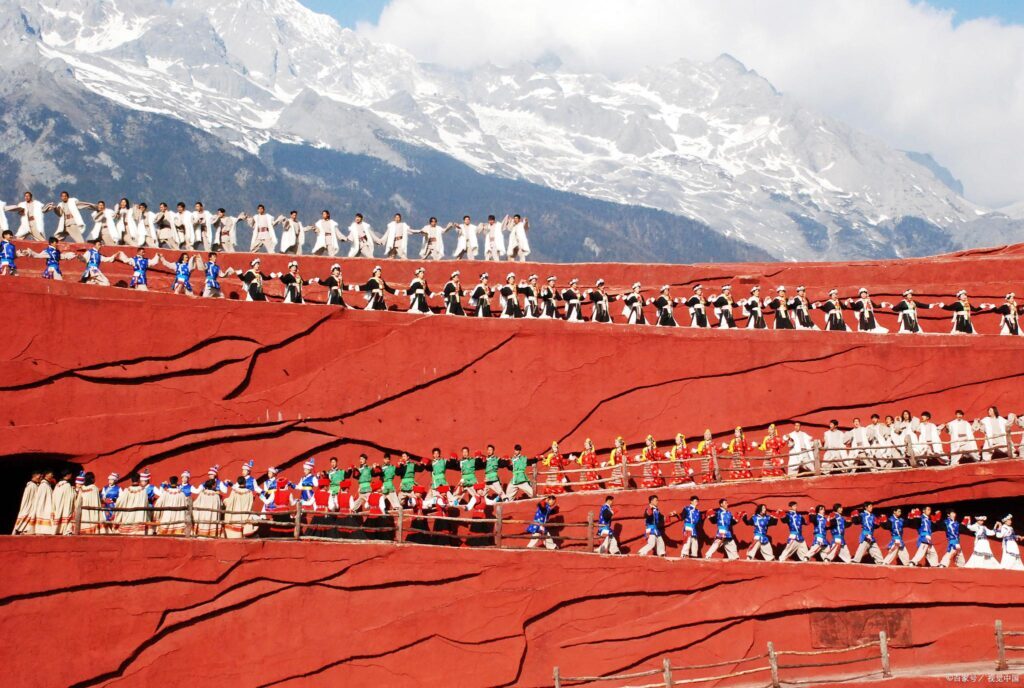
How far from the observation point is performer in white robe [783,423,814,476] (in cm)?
1798

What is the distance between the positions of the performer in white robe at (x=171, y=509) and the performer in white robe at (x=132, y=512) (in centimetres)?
19

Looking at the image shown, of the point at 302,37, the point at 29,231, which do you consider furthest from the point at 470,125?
the point at 29,231

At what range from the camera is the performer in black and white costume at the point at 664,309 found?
67.4ft

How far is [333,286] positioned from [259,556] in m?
5.17

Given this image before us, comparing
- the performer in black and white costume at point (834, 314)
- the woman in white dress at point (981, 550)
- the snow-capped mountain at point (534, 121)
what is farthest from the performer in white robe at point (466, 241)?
the snow-capped mountain at point (534, 121)

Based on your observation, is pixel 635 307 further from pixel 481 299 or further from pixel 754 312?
pixel 481 299

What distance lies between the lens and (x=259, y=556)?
1638 cm

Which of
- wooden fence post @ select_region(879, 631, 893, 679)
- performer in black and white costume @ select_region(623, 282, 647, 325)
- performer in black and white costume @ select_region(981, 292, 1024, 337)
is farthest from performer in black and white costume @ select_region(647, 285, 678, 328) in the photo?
wooden fence post @ select_region(879, 631, 893, 679)

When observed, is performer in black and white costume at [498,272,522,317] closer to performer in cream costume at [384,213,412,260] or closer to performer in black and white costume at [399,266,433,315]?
performer in black and white costume at [399,266,433,315]

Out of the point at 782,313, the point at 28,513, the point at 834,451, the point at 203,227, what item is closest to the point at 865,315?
the point at 782,313

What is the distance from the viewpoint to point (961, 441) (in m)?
17.8

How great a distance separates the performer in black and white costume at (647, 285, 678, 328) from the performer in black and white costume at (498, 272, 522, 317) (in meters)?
2.38

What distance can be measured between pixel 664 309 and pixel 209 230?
339 inches

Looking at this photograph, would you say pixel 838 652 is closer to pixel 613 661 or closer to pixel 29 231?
pixel 613 661
